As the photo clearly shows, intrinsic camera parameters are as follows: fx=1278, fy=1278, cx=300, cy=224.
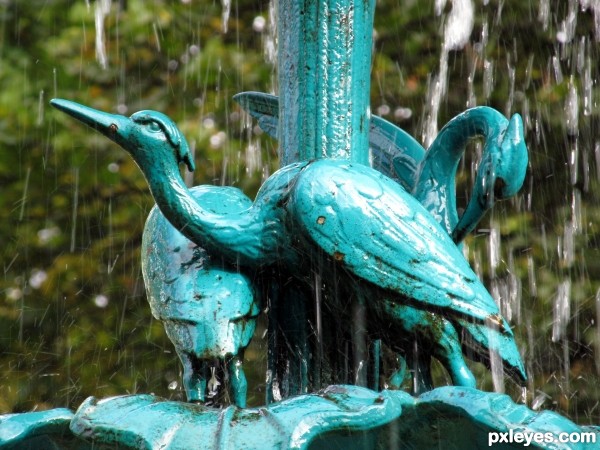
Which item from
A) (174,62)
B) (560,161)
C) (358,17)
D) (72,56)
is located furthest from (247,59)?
(358,17)

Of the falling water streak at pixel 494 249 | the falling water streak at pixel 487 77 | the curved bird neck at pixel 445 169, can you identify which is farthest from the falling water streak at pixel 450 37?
the curved bird neck at pixel 445 169

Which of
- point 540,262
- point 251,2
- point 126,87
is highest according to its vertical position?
point 251,2

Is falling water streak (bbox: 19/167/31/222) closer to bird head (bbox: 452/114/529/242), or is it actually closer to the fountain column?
the fountain column

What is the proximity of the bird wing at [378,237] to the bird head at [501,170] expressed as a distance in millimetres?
116

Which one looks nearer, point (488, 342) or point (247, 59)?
point (488, 342)

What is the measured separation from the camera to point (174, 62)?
5273mm

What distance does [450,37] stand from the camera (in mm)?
5281

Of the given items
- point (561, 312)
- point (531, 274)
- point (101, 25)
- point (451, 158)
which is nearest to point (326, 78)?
point (451, 158)

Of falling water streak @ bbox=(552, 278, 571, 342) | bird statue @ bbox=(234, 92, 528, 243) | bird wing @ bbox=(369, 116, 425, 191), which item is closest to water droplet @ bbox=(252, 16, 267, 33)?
falling water streak @ bbox=(552, 278, 571, 342)

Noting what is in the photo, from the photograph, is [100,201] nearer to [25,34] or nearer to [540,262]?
[25,34]

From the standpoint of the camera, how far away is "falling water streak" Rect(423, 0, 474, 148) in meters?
5.16

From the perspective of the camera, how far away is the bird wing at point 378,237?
2055 mm

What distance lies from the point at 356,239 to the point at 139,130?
0.41 metres

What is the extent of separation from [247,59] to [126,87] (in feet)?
1.67
